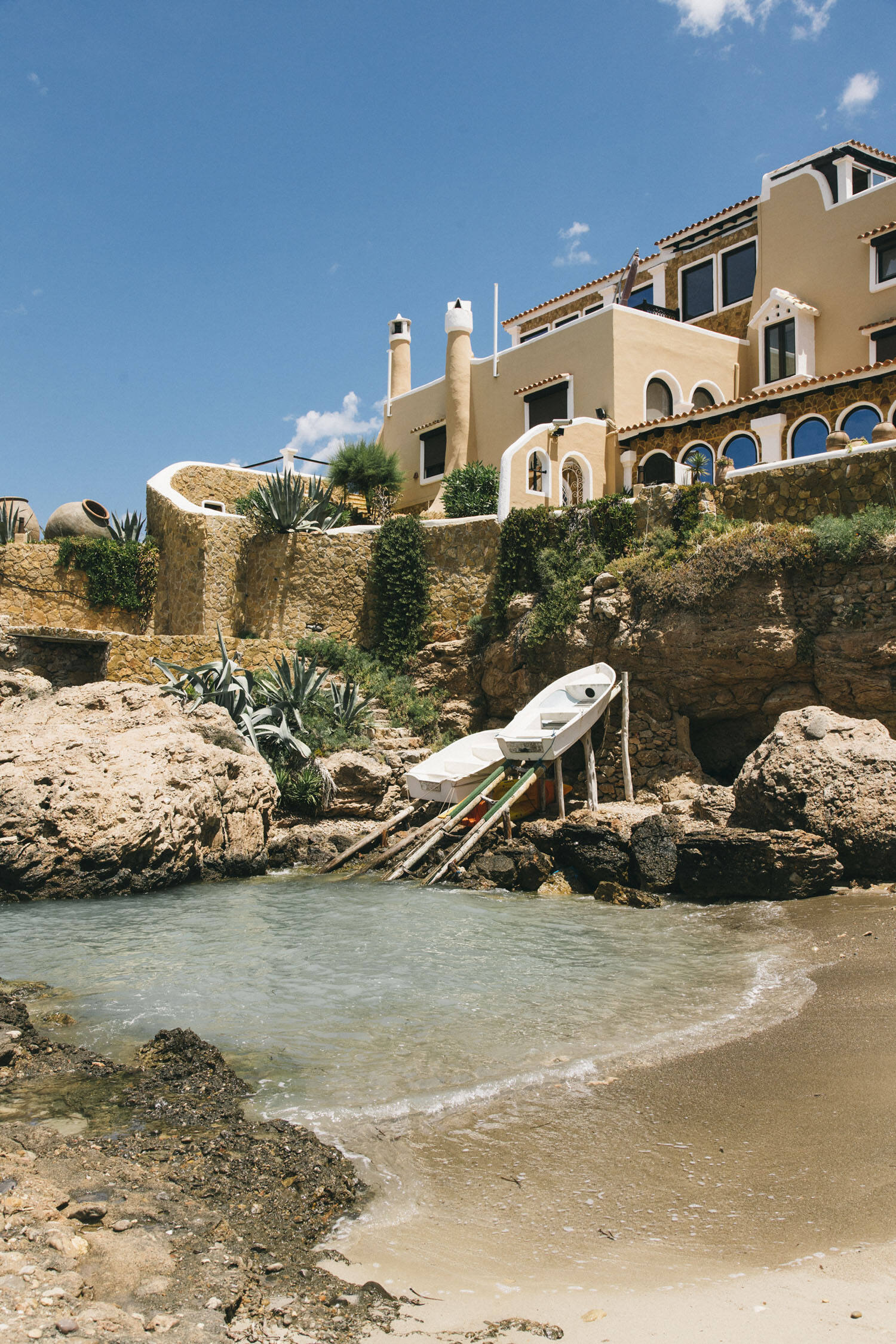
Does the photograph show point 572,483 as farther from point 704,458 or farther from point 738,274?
point 738,274

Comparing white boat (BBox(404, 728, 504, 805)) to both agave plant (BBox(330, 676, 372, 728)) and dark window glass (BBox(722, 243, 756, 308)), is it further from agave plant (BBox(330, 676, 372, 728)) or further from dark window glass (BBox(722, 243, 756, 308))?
dark window glass (BBox(722, 243, 756, 308))

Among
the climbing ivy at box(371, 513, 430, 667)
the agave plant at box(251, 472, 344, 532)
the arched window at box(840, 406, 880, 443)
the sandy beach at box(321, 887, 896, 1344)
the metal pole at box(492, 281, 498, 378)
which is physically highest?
the metal pole at box(492, 281, 498, 378)

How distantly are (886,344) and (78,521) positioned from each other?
20.7m

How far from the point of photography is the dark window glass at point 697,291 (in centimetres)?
2697

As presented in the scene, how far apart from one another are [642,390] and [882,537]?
10435mm

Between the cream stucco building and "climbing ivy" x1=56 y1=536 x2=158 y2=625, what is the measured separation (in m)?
8.38

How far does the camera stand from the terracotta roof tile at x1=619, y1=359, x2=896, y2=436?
19156 millimetres

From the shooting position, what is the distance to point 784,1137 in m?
4.37

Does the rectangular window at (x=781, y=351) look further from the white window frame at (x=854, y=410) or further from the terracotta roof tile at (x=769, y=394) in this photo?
the white window frame at (x=854, y=410)

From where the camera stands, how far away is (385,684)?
2017cm

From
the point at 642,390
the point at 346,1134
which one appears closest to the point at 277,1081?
the point at 346,1134

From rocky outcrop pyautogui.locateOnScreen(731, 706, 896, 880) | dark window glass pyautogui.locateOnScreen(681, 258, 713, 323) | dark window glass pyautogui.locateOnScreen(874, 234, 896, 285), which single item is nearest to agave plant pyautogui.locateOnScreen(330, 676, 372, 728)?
rocky outcrop pyautogui.locateOnScreen(731, 706, 896, 880)

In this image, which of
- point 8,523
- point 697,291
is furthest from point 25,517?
point 697,291

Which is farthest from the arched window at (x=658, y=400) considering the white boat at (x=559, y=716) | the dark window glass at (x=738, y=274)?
the white boat at (x=559, y=716)
